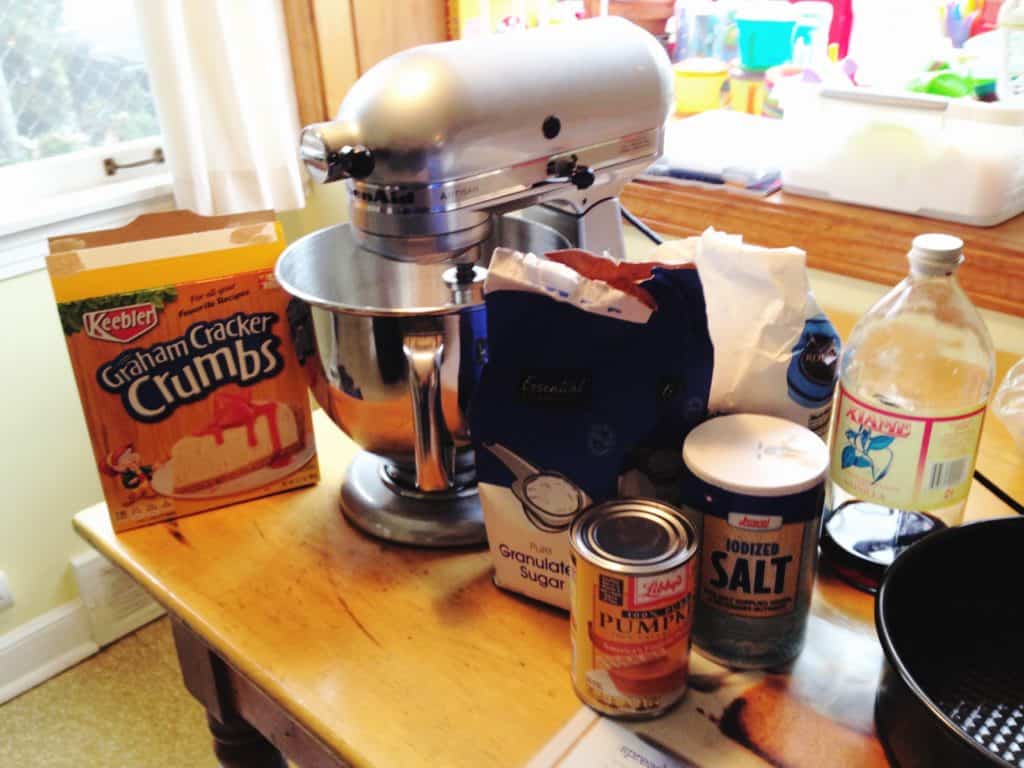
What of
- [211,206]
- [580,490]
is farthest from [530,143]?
[211,206]

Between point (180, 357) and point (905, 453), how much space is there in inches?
21.4

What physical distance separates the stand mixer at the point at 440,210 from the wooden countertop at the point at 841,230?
1.80ft

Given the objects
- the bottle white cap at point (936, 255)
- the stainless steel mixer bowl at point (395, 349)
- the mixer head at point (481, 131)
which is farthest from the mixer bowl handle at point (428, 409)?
the bottle white cap at point (936, 255)

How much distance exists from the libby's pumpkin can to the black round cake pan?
0.38 ft

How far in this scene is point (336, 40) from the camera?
166 cm

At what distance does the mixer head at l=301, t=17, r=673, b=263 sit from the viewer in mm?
682

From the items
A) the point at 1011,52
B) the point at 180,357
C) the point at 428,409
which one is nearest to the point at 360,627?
the point at 428,409

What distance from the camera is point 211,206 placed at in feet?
4.99

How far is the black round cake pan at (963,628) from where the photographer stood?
55 centimetres

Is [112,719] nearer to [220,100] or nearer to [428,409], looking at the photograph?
[220,100]

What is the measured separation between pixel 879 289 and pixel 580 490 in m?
0.81

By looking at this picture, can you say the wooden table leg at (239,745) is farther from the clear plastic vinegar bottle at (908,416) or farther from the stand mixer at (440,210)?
the clear plastic vinegar bottle at (908,416)

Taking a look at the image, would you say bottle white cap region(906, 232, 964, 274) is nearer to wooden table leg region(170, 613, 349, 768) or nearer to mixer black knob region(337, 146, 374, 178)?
mixer black knob region(337, 146, 374, 178)

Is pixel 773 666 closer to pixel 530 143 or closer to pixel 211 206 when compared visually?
pixel 530 143
